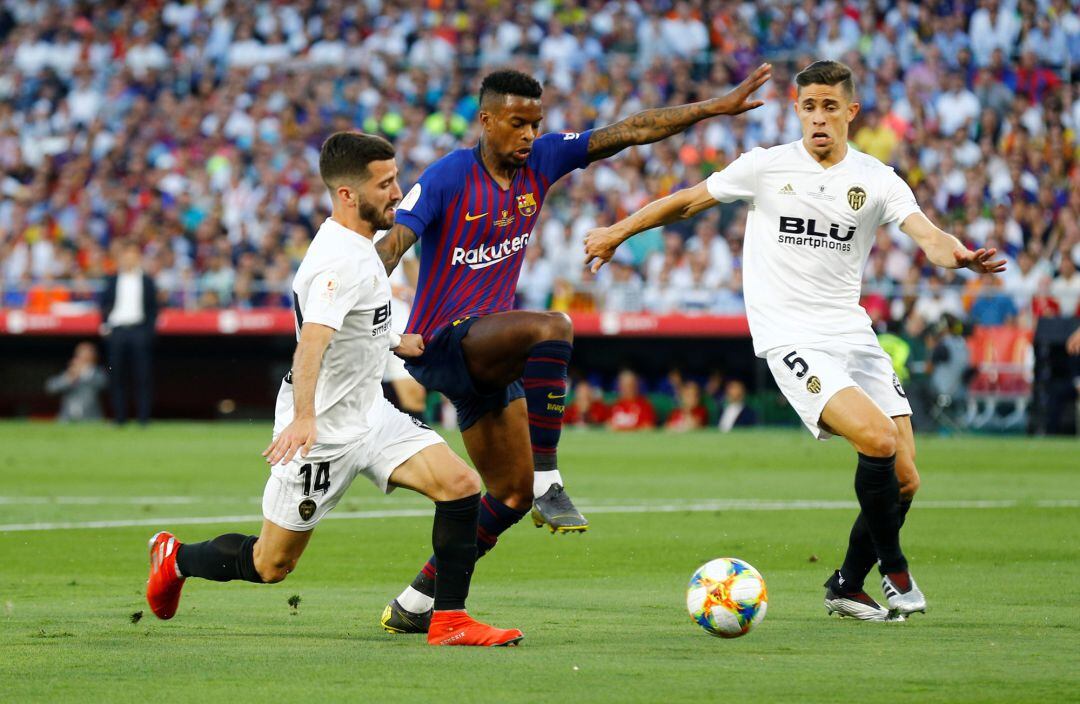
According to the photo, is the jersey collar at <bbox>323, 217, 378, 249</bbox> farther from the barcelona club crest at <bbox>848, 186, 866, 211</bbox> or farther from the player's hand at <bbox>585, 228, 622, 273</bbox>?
the barcelona club crest at <bbox>848, 186, 866, 211</bbox>

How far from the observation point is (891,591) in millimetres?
7543

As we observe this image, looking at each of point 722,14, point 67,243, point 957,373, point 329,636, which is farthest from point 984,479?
point 67,243

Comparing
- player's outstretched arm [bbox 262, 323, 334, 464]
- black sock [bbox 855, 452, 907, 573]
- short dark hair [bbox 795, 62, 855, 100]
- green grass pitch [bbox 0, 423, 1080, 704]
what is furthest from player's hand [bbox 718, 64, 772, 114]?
A: player's outstretched arm [bbox 262, 323, 334, 464]

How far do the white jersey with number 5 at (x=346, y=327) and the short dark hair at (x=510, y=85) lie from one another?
141cm

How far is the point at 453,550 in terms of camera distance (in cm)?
675

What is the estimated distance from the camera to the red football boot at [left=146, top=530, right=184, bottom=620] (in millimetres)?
7105

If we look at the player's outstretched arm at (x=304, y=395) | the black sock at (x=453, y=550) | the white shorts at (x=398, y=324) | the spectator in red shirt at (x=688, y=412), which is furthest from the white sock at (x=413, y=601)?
the spectator in red shirt at (x=688, y=412)

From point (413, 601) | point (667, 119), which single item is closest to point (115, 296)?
point (667, 119)

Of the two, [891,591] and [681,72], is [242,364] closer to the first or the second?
[681,72]

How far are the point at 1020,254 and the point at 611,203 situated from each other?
20.7 ft

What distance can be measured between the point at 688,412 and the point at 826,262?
17.1 meters

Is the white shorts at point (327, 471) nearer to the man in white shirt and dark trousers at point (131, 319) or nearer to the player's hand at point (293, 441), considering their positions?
the player's hand at point (293, 441)

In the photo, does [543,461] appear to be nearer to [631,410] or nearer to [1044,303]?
A: [1044,303]

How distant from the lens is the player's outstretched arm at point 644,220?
7855mm
